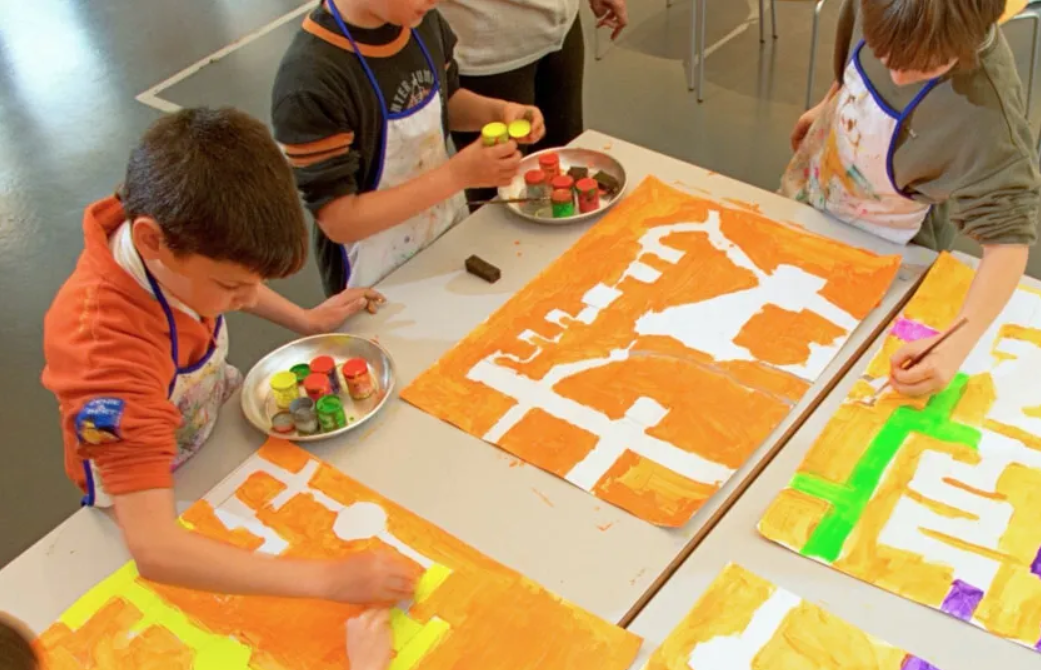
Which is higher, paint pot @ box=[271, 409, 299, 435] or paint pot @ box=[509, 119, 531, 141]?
paint pot @ box=[509, 119, 531, 141]

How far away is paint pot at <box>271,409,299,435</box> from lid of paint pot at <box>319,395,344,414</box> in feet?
0.16

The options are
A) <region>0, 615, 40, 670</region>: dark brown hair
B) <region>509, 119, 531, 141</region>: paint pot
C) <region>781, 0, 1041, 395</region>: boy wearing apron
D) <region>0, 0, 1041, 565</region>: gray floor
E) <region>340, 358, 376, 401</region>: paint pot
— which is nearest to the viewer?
<region>0, 615, 40, 670</region>: dark brown hair

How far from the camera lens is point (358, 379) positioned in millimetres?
1367

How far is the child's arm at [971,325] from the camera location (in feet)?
4.24

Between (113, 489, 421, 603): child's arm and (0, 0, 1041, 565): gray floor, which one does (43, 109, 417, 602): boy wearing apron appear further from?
(0, 0, 1041, 565): gray floor

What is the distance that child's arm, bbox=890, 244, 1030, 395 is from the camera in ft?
4.24

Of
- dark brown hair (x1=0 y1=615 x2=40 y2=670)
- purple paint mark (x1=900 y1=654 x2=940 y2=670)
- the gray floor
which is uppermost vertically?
dark brown hair (x1=0 y1=615 x2=40 y2=670)

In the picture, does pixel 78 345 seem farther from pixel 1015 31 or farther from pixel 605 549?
pixel 1015 31

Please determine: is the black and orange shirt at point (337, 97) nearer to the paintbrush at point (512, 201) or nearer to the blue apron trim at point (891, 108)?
the paintbrush at point (512, 201)

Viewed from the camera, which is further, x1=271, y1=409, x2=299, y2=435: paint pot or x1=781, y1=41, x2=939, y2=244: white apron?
x1=781, y1=41, x2=939, y2=244: white apron

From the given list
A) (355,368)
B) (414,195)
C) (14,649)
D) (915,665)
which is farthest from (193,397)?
(915,665)

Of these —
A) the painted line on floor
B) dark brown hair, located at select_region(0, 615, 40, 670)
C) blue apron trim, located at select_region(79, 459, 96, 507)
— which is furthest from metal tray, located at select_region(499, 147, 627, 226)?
the painted line on floor

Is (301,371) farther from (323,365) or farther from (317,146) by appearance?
(317,146)

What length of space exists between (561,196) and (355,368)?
526 millimetres
